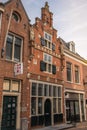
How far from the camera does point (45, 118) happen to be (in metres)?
15.5

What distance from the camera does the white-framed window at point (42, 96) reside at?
14762mm

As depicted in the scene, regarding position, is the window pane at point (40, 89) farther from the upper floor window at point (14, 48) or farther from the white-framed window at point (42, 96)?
the upper floor window at point (14, 48)

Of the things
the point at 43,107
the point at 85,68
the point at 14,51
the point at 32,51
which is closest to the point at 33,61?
the point at 32,51

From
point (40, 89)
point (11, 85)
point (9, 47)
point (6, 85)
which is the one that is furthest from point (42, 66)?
point (6, 85)

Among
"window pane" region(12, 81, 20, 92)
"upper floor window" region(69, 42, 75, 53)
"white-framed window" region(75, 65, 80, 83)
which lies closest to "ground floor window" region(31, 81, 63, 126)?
"window pane" region(12, 81, 20, 92)

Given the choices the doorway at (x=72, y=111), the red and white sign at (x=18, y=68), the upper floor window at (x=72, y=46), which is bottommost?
the doorway at (x=72, y=111)

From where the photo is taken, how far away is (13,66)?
43.4 feet

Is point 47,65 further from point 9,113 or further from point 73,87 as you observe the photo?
point 9,113

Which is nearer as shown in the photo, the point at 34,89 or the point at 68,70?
the point at 34,89

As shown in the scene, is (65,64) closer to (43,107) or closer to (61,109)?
(61,109)

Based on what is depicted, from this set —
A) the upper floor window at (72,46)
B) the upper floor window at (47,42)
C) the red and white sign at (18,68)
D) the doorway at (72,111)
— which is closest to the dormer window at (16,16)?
the upper floor window at (47,42)

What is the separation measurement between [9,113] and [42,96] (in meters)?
3.80

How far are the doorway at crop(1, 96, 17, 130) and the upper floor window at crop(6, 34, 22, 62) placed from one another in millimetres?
2967

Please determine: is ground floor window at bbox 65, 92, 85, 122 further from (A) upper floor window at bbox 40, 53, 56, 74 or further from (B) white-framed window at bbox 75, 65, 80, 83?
(A) upper floor window at bbox 40, 53, 56, 74
